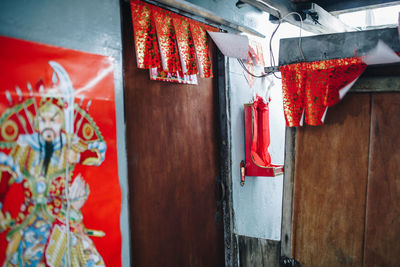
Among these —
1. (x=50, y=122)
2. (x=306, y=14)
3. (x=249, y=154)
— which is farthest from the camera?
(x=306, y=14)

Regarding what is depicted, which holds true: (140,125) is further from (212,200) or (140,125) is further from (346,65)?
(346,65)

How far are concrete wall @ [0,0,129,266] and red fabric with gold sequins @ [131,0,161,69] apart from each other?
0.15m

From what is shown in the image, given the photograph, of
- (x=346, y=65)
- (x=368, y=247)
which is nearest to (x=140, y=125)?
(x=346, y=65)

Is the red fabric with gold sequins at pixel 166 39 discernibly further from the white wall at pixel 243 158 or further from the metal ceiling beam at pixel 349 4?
the metal ceiling beam at pixel 349 4

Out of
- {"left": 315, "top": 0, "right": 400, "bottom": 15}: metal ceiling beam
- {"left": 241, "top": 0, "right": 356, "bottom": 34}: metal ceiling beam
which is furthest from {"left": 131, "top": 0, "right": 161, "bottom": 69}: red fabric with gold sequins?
{"left": 315, "top": 0, "right": 400, "bottom": 15}: metal ceiling beam

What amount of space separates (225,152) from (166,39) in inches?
65.5

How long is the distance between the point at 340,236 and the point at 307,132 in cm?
99

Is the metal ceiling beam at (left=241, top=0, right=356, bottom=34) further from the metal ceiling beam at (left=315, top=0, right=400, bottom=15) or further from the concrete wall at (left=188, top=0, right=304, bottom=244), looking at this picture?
the concrete wall at (left=188, top=0, right=304, bottom=244)

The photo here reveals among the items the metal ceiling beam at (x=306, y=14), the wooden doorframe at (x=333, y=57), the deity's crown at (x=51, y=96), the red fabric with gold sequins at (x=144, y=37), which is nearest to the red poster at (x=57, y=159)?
the deity's crown at (x=51, y=96)

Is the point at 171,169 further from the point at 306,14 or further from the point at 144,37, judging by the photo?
the point at 306,14

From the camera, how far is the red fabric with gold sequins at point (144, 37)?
280 centimetres

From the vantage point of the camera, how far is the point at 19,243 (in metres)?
2.05

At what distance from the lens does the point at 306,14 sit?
15.7 ft

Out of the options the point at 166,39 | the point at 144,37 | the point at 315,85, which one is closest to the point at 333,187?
the point at 315,85
